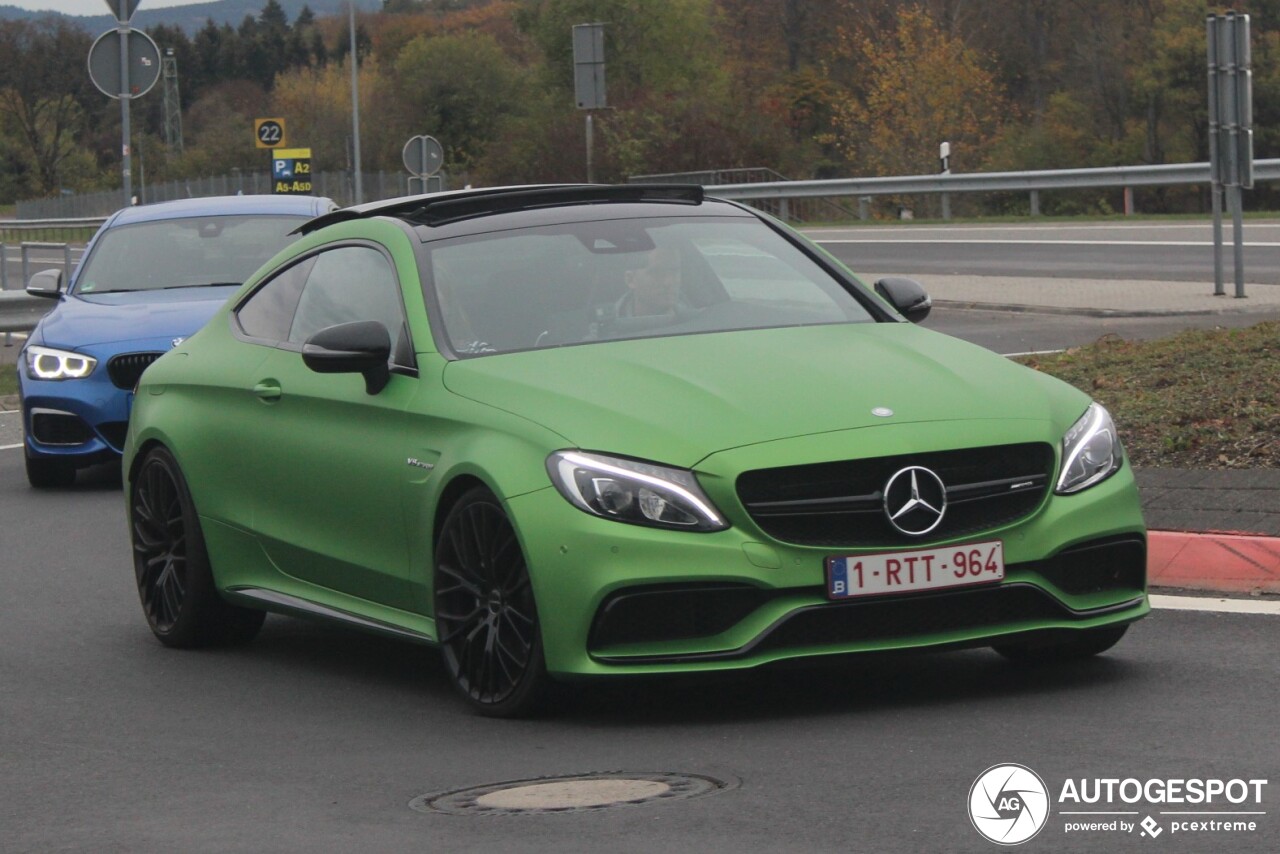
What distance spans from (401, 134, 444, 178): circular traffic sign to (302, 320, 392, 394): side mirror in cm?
2748

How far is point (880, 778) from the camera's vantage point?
5238 millimetres

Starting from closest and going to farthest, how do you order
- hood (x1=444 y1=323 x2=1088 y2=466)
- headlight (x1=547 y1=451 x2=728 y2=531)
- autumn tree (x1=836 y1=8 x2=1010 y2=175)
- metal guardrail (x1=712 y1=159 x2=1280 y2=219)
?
1. headlight (x1=547 y1=451 x2=728 y2=531)
2. hood (x1=444 y1=323 x2=1088 y2=466)
3. metal guardrail (x1=712 y1=159 x2=1280 y2=219)
4. autumn tree (x1=836 y1=8 x2=1010 y2=175)

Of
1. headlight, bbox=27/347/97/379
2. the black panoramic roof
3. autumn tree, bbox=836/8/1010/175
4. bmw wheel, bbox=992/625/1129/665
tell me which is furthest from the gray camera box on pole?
autumn tree, bbox=836/8/1010/175

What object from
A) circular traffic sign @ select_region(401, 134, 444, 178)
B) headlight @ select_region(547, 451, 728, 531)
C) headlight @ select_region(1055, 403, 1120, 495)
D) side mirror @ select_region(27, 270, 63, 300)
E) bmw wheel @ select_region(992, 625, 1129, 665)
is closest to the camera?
headlight @ select_region(547, 451, 728, 531)

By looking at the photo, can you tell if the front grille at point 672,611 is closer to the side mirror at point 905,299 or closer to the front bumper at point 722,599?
the front bumper at point 722,599

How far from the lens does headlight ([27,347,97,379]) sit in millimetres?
12797

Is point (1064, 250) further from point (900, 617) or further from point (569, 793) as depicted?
point (569, 793)

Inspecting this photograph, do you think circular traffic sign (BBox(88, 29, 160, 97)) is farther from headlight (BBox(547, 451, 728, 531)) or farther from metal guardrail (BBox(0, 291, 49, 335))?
headlight (BBox(547, 451, 728, 531))

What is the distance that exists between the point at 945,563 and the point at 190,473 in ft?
10.1

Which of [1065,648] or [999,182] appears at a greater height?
[999,182]

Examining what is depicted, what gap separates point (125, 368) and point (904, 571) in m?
7.76

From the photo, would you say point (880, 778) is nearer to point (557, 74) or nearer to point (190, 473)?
point (190, 473)

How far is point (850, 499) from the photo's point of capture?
5.83 m

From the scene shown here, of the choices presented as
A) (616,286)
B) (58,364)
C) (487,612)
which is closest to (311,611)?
(487,612)
